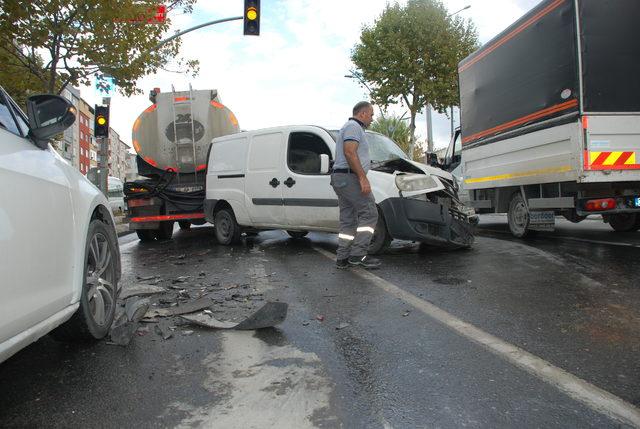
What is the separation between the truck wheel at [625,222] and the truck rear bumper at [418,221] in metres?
4.08

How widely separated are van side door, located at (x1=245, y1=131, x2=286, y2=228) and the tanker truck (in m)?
2.09

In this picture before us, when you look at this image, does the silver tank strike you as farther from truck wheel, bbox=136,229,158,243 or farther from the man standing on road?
the man standing on road

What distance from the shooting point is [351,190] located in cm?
582

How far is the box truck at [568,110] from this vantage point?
630cm

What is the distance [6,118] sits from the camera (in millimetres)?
2621

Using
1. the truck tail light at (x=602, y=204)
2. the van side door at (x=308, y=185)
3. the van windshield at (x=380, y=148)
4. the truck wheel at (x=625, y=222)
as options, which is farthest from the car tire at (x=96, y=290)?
the truck wheel at (x=625, y=222)

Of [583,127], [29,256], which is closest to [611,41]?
[583,127]

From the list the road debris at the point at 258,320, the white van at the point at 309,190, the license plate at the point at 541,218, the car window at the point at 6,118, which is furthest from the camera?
the license plate at the point at 541,218

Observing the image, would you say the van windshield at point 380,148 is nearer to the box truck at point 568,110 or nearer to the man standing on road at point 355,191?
the man standing on road at point 355,191

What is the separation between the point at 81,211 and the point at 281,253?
4.65m

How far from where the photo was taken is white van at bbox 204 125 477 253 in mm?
6324

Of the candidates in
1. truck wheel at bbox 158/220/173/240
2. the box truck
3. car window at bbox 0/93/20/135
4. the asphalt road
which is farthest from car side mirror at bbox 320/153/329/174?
truck wheel at bbox 158/220/173/240

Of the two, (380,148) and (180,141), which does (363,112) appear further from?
(180,141)

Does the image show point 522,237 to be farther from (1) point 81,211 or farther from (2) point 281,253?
(1) point 81,211
